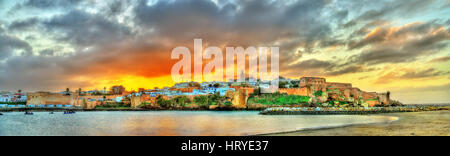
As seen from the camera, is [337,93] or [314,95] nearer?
[314,95]

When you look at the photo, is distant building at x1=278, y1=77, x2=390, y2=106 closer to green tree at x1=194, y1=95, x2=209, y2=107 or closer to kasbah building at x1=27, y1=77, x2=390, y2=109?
kasbah building at x1=27, y1=77, x2=390, y2=109

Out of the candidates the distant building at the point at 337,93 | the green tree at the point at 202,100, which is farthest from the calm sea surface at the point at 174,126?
the green tree at the point at 202,100

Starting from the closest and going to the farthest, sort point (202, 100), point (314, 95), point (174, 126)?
point (174, 126), point (314, 95), point (202, 100)

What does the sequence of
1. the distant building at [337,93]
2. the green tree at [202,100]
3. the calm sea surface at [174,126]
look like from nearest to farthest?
the calm sea surface at [174,126]
the distant building at [337,93]
the green tree at [202,100]

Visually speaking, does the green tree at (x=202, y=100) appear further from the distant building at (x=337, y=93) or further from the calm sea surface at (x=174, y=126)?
the calm sea surface at (x=174, y=126)

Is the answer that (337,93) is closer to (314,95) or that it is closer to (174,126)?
(314,95)

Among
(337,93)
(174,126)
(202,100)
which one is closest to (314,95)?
(337,93)

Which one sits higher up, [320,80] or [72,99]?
[320,80]

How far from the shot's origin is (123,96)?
184 feet

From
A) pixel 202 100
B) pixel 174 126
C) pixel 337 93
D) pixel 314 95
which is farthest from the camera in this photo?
pixel 202 100

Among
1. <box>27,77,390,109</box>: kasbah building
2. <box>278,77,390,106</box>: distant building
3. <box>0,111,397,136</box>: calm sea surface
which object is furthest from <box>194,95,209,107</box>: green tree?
<box>0,111,397,136</box>: calm sea surface
